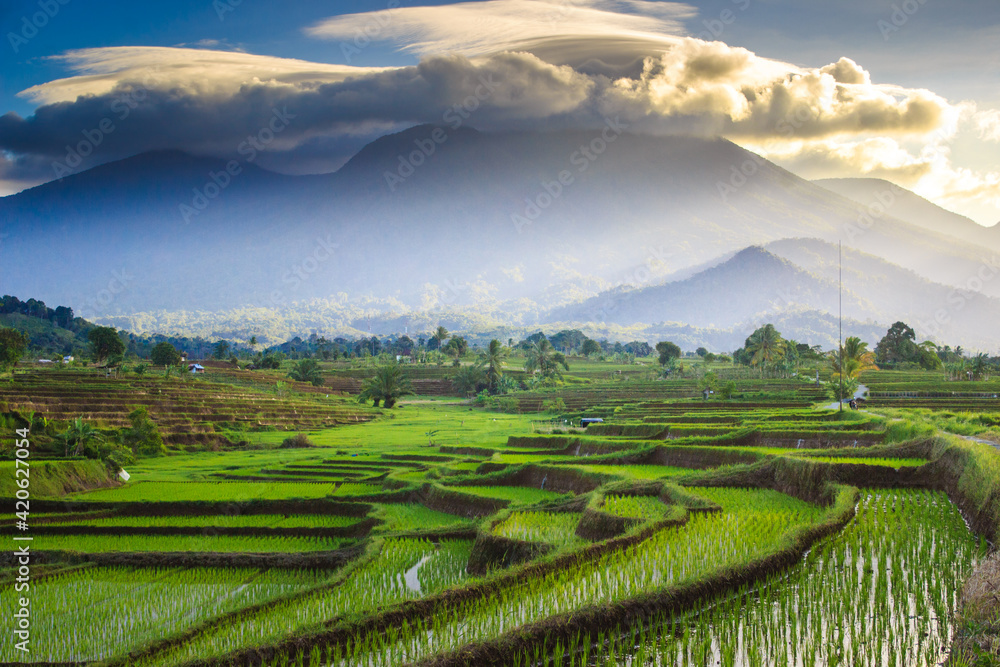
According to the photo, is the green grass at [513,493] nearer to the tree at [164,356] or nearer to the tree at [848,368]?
the tree at [848,368]

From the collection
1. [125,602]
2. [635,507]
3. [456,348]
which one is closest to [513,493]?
[635,507]

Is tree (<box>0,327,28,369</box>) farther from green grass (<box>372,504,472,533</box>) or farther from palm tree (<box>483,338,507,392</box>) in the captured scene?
palm tree (<box>483,338,507,392</box>)

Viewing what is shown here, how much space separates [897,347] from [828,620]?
296 feet

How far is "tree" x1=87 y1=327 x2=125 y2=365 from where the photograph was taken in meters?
57.7

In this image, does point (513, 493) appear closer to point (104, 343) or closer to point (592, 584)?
point (592, 584)

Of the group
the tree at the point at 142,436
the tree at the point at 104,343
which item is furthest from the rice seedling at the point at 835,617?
the tree at the point at 104,343

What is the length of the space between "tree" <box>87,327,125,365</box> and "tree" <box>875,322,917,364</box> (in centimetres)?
8037

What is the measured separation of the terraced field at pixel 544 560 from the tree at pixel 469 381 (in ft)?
169

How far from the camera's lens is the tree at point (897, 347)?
270ft

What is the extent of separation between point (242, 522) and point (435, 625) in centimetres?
1061

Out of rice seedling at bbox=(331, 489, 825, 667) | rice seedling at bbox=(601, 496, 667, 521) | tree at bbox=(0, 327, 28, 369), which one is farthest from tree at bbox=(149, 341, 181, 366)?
rice seedling at bbox=(331, 489, 825, 667)

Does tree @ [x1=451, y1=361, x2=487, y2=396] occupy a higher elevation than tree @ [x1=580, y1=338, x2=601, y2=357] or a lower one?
lower

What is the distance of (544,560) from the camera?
355 inches

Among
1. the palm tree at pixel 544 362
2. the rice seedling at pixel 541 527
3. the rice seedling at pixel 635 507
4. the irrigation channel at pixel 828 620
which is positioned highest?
the palm tree at pixel 544 362
